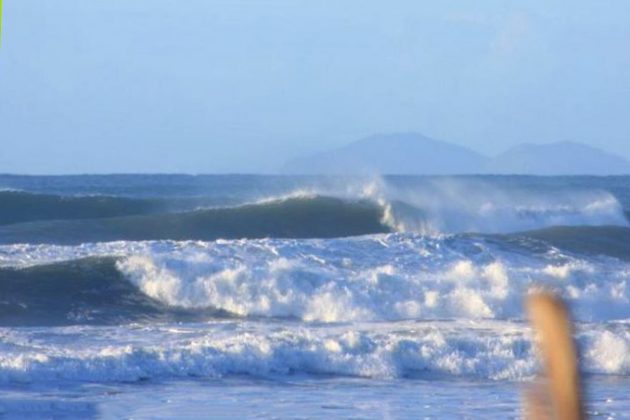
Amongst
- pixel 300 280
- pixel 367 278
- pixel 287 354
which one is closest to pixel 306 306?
pixel 300 280

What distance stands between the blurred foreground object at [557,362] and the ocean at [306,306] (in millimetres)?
1576

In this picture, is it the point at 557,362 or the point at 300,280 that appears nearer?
the point at 557,362

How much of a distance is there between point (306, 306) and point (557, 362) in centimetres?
1472

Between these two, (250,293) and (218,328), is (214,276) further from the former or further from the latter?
(218,328)

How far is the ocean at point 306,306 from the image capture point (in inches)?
376

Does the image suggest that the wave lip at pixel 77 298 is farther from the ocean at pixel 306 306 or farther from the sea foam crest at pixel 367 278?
the sea foam crest at pixel 367 278

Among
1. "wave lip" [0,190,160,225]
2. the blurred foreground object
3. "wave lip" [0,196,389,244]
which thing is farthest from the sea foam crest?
the blurred foreground object

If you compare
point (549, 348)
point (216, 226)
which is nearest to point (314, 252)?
point (216, 226)

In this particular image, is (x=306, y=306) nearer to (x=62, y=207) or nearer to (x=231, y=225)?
(x=231, y=225)

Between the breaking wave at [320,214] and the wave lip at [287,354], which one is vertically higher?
the breaking wave at [320,214]

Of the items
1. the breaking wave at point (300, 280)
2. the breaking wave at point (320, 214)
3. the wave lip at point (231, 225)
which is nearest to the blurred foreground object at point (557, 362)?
the breaking wave at point (300, 280)

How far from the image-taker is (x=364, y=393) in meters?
9.65

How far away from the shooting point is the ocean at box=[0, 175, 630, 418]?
955 cm

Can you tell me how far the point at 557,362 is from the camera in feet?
2.50
